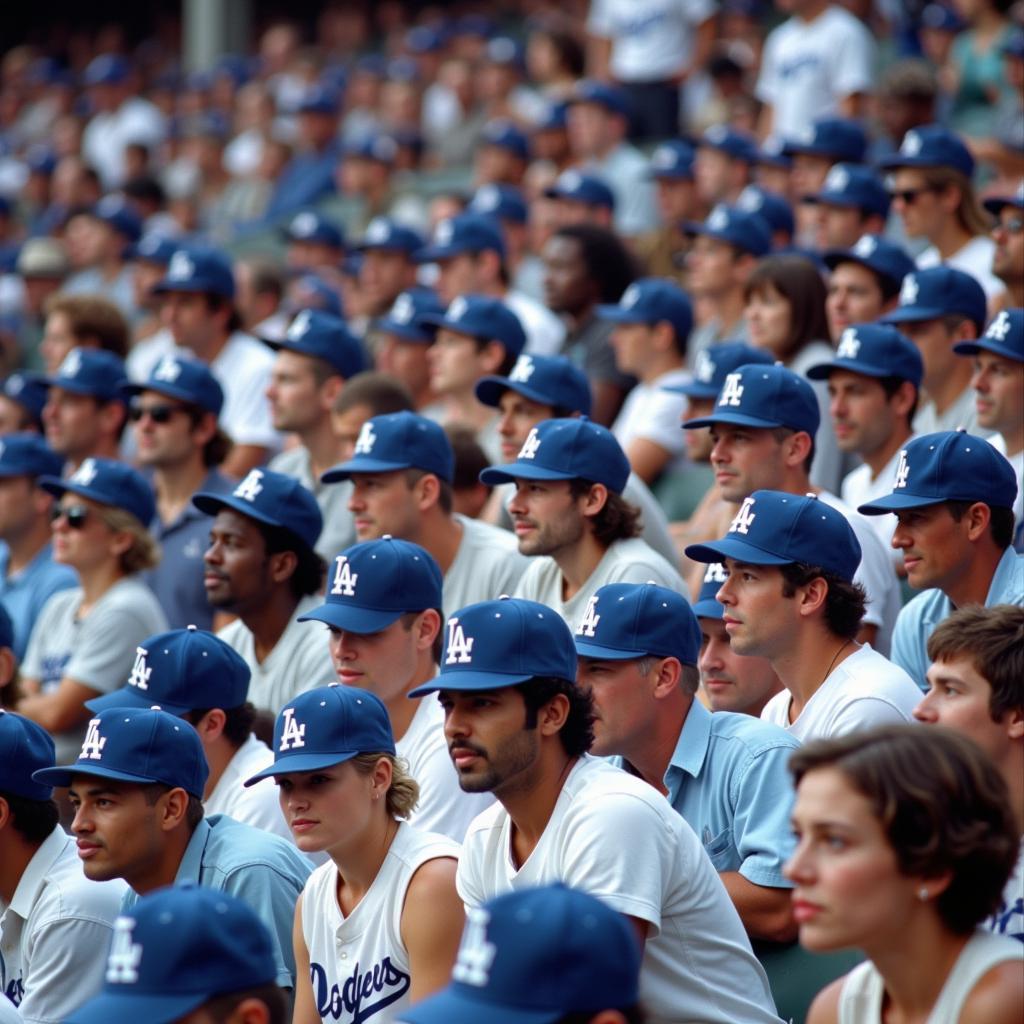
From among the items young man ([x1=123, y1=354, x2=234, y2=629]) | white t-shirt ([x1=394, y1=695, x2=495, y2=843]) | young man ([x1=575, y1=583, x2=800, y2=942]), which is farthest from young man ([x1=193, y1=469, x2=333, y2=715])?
young man ([x1=575, y1=583, x2=800, y2=942])

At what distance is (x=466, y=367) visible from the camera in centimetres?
853

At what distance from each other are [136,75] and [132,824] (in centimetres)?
1737

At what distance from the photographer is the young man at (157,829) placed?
4.84 m

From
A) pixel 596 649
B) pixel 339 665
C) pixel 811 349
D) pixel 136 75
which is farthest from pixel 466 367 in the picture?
pixel 136 75

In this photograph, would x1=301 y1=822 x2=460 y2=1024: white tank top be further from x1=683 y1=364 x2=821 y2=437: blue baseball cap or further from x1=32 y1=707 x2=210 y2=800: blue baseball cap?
x1=683 y1=364 x2=821 y2=437: blue baseball cap

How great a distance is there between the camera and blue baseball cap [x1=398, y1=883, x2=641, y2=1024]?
9.25 feet

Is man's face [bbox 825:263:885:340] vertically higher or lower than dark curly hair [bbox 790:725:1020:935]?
higher

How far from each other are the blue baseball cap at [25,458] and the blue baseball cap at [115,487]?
0.72 metres

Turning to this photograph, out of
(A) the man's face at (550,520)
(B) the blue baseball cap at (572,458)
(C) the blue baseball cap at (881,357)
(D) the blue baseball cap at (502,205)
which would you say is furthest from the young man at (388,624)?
(D) the blue baseball cap at (502,205)

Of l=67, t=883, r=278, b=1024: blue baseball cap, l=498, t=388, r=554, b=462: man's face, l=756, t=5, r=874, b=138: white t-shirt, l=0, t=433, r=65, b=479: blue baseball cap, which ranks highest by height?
l=756, t=5, r=874, b=138: white t-shirt

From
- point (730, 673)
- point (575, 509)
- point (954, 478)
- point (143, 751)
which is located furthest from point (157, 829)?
point (954, 478)

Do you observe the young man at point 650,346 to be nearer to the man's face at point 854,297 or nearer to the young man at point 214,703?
the man's face at point 854,297

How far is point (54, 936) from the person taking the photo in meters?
4.90

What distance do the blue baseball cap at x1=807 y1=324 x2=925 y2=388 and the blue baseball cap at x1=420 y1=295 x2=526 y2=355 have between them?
6.63ft
